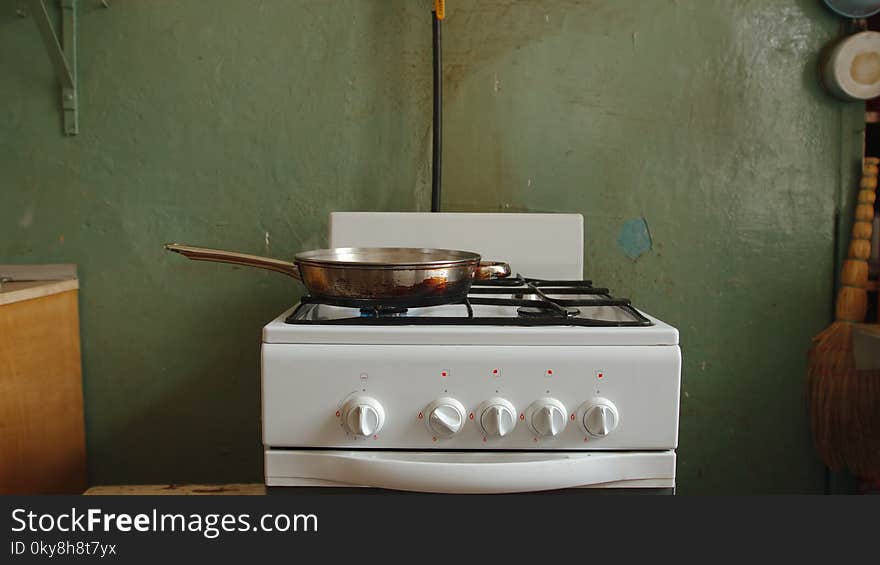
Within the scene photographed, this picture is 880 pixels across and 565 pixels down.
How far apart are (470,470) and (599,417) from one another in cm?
19

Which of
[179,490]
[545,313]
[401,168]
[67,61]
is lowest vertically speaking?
[179,490]

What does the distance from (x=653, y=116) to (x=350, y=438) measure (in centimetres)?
113

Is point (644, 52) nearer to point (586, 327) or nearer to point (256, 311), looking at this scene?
point (586, 327)

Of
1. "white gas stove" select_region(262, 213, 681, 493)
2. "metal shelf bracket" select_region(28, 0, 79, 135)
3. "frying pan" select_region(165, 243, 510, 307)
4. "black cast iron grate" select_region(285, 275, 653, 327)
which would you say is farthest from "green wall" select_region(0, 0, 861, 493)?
"white gas stove" select_region(262, 213, 681, 493)

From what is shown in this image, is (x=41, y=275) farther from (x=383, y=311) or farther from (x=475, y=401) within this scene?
(x=475, y=401)

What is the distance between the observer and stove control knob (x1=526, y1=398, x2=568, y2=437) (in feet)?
2.89

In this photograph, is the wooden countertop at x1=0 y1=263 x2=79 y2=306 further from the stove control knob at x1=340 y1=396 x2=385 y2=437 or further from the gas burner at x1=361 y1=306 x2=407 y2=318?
the stove control knob at x1=340 y1=396 x2=385 y2=437

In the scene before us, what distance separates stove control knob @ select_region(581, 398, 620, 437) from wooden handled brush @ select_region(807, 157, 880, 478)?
3.07ft

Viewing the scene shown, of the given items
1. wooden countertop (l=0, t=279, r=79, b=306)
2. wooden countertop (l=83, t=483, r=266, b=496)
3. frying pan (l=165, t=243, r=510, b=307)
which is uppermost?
frying pan (l=165, t=243, r=510, b=307)

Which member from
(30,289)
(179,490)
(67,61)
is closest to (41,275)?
(30,289)

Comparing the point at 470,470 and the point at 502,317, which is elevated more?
the point at 502,317

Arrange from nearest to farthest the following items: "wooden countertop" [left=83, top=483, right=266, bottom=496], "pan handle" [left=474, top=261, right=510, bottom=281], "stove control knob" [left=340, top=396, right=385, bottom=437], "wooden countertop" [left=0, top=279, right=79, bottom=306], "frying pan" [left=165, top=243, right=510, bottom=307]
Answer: "stove control knob" [left=340, top=396, right=385, bottom=437] < "frying pan" [left=165, top=243, right=510, bottom=307] < "pan handle" [left=474, top=261, right=510, bottom=281] < "wooden countertop" [left=0, top=279, right=79, bottom=306] < "wooden countertop" [left=83, top=483, right=266, bottom=496]

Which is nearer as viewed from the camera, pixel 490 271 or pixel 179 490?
pixel 490 271

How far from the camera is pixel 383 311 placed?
3.49ft
